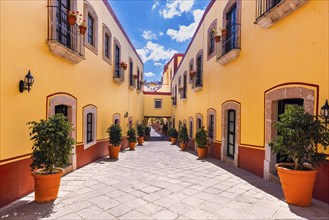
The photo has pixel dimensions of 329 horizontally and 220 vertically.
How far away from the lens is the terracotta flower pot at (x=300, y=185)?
4278 mm

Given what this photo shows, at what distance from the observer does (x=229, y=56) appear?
845 centimetres

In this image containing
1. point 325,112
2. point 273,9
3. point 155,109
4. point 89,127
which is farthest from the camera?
point 155,109

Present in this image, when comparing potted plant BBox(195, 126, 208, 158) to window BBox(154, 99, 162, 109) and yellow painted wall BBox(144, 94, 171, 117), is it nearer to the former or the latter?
yellow painted wall BBox(144, 94, 171, 117)

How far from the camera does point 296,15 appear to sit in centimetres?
526

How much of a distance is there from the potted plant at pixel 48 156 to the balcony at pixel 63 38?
243 cm

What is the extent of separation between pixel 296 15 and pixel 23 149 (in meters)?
7.37

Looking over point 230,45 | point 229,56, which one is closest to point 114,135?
point 229,56

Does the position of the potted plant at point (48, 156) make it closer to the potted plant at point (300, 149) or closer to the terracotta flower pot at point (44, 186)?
the terracotta flower pot at point (44, 186)

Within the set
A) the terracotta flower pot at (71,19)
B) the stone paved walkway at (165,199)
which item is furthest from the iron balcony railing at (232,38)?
the terracotta flower pot at (71,19)

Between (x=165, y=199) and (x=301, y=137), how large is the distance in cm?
314

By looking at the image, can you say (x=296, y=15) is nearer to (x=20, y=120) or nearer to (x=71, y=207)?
(x=71, y=207)

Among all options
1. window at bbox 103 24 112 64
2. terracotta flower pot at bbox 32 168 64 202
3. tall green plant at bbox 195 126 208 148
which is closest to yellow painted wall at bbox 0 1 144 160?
terracotta flower pot at bbox 32 168 64 202

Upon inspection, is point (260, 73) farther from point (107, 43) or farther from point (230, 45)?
point (107, 43)

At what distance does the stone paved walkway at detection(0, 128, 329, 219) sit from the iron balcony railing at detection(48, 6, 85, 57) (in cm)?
428
